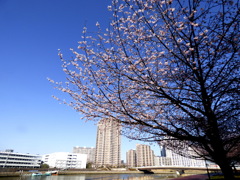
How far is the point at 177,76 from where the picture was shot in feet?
17.3

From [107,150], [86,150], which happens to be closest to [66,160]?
[107,150]

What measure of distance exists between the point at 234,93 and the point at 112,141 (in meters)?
143

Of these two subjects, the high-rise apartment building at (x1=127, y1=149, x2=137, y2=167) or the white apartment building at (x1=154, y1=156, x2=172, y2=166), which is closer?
the white apartment building at (x1=154, y1=156, x2=172, y2=166)

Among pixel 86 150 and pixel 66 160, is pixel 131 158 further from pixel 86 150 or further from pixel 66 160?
pixel 66 160

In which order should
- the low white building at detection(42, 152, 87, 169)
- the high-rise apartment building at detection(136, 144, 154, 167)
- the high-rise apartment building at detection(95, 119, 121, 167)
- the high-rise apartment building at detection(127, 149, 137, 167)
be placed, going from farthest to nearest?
the high-rise apartment building at detection(127, 149, 137, 167) → the high-rise apartment building at detection(136, 144, 154, 167) → the high-rise apartment building at detection(95, 119, 121, 167) → the low white building at detection(42, 152, 87, 169)

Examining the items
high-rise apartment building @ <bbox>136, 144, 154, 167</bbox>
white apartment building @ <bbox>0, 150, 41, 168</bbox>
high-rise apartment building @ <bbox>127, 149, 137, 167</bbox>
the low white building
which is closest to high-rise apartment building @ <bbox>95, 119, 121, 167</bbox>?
high-rise apartment building @ <bbox>127, 149, 137, 167</bbox>

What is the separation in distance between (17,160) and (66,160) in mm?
30348

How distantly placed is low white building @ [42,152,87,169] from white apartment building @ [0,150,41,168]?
13.8 metres

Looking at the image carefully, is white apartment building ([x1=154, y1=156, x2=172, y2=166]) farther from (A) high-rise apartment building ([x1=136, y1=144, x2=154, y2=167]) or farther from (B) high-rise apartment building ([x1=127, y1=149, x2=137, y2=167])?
(B) high-rise apartment building ([x1=127, y1=149, x2=137, y2=167])

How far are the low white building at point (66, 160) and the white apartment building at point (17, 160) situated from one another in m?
13.8

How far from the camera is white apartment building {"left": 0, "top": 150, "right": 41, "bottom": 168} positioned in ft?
238

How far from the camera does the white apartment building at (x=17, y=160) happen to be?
238 ft

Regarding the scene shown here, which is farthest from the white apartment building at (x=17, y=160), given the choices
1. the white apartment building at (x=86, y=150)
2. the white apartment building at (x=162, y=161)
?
the white apartment building at (x=162, y=161)

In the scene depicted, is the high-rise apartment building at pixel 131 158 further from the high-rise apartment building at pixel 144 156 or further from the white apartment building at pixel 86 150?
the white apartment building at pixel 86 150
